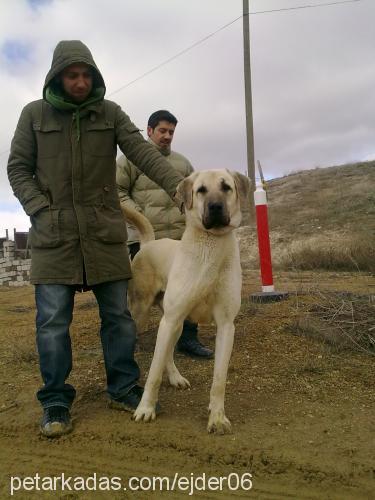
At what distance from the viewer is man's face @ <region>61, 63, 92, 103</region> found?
3.02 m

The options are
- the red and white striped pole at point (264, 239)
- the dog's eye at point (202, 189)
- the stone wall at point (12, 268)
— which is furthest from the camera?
the stone wall at point (12, 268)

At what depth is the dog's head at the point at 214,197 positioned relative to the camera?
2.75m

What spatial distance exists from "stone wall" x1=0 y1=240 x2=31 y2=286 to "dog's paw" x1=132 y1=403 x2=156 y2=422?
13555 millimetres

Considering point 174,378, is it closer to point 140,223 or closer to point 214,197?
point 140,223

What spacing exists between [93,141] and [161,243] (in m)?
0.93

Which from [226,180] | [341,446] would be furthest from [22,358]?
[341,446]

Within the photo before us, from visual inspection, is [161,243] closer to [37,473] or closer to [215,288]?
[215,288]

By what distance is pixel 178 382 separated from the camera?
3.51 m

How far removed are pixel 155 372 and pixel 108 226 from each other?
3.23ft

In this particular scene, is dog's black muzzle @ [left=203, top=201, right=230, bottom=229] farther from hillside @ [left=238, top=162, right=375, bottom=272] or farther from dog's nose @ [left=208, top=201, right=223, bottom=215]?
hillside @ [left=238, top=162, right=375, bottom=272]

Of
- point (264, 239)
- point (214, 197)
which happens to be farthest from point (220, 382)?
point (264, 239)

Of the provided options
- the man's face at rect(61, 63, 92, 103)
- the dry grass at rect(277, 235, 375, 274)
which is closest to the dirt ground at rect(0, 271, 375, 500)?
the man's face at rect(61, 63, 92, 103)

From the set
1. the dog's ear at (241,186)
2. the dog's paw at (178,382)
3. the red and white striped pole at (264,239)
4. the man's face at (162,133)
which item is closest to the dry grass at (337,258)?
the red and white striped pole at (264,239)

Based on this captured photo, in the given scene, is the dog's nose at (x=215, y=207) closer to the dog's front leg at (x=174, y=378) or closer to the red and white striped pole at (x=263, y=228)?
the dog's front leg at (x=174, y=378)
